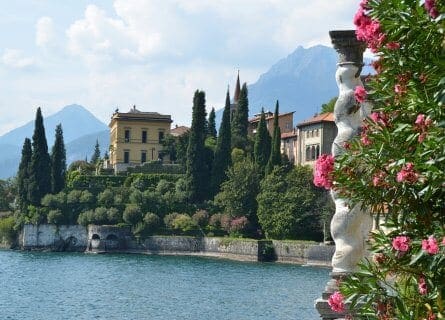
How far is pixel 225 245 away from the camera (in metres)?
65.8

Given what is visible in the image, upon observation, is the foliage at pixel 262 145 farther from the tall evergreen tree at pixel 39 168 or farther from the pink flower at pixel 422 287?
the pink flower at pixel 422 287

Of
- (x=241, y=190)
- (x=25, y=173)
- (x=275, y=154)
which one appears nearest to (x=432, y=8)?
(x=241, y=190)

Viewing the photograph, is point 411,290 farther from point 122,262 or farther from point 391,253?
point 122,262

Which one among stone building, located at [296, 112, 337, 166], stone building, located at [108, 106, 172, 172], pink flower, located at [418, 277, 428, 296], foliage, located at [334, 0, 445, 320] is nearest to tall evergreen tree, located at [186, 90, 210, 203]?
stone building, located at [296, 112, 337, 166]

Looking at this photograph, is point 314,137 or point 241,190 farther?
point 314,137

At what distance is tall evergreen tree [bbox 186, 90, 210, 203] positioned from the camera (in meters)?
70.6

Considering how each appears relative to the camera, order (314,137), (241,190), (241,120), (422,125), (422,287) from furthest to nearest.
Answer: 1. (241,120)
2. (314,137)
3. (241,190)
4. (422,287)
5. (422,125)

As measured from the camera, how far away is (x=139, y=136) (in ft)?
305

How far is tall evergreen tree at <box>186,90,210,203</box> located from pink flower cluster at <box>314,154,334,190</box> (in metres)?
65.2

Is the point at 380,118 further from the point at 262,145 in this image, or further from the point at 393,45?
the point at 262,145

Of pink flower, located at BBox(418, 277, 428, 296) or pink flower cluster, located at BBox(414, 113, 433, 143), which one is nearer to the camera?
pink flower cluster, located at BBox(414, 113, 433, 143)

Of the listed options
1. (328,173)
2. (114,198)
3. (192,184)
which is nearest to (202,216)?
(192,184)

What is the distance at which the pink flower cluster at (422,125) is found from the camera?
14.5 ft

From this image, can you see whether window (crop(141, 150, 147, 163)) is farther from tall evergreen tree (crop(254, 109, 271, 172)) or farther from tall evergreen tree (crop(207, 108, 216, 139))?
tall evergreen tree (crop(254, 109, 271, 172))
